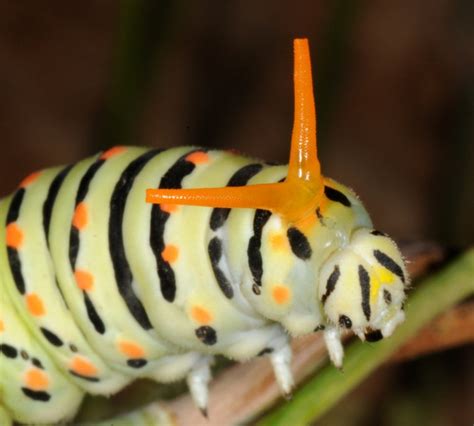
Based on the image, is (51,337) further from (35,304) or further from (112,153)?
(112,153)

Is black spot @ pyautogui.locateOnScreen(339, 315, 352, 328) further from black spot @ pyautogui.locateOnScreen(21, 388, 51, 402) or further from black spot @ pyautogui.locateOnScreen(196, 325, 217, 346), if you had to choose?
black spot @ pyautogui.locateOnScreen(21, 388, 51, 402)

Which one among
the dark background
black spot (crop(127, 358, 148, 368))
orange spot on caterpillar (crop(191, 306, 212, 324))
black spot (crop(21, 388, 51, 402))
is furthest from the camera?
the dark background

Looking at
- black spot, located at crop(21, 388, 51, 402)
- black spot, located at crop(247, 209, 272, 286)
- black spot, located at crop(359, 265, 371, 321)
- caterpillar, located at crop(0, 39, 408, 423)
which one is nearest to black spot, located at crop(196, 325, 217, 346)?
caterpillar, located at crop(0, 39, 408, 423)

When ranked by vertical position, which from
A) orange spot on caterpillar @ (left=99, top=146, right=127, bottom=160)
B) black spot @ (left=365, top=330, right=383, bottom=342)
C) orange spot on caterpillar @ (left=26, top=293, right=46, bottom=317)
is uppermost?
orange spot on caterpillar @ (left=99, top=146, right=127, bottom=160)

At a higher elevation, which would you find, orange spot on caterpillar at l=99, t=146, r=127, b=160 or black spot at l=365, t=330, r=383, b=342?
orange spot on caterpillar at l=99, t=146, r=127, b=160

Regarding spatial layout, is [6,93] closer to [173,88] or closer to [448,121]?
[173,88]

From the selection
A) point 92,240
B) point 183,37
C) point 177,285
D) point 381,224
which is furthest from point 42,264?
point 183,37

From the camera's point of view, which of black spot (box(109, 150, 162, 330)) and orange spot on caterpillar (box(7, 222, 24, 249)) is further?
orange spot on caterpillar (box(7, 222, 24, 249))
